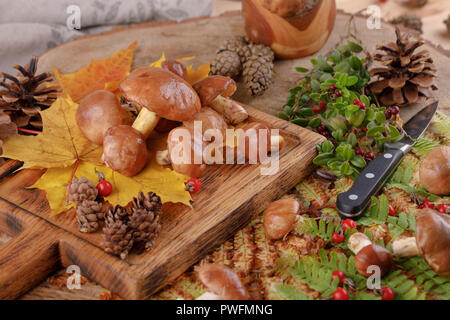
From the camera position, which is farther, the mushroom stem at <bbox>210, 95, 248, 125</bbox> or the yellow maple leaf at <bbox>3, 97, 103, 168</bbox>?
the mushroom stem at <bbox>210, 95, 248, 125</bbox>

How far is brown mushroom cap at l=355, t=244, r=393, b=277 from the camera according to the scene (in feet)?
3.48

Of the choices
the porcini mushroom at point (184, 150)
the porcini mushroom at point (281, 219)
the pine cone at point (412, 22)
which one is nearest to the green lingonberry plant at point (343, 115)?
the porcini mushroom at point (281, 219)

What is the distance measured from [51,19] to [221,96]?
4.71 feet

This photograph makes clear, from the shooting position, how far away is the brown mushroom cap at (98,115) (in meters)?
1.34

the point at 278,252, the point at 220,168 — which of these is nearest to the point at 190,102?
the point at 220,168

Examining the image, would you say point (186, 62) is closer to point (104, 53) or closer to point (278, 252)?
point (104, 53)

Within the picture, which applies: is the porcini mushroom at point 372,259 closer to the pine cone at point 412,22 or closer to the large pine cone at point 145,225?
the large pine cone at point 145,225

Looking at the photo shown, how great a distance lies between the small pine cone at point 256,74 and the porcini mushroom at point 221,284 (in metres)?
0.87

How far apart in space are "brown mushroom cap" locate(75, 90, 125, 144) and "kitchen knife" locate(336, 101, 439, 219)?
632mm

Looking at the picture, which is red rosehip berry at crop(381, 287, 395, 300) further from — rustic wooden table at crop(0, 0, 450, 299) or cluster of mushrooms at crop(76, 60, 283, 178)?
rustic wooden table at crop(0, 0, 450, 299)

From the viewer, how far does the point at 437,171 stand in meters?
1.26

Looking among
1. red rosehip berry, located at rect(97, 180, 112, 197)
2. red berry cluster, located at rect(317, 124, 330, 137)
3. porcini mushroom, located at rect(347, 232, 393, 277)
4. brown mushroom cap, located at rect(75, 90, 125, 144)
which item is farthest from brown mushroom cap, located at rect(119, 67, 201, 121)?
porcini mushroom, located at rect(347, 232, 393, 277)

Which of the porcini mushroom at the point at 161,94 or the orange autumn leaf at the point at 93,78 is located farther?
the orange autumn leaf at the point at 93,78

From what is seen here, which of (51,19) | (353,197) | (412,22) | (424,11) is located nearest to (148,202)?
(353,197)
